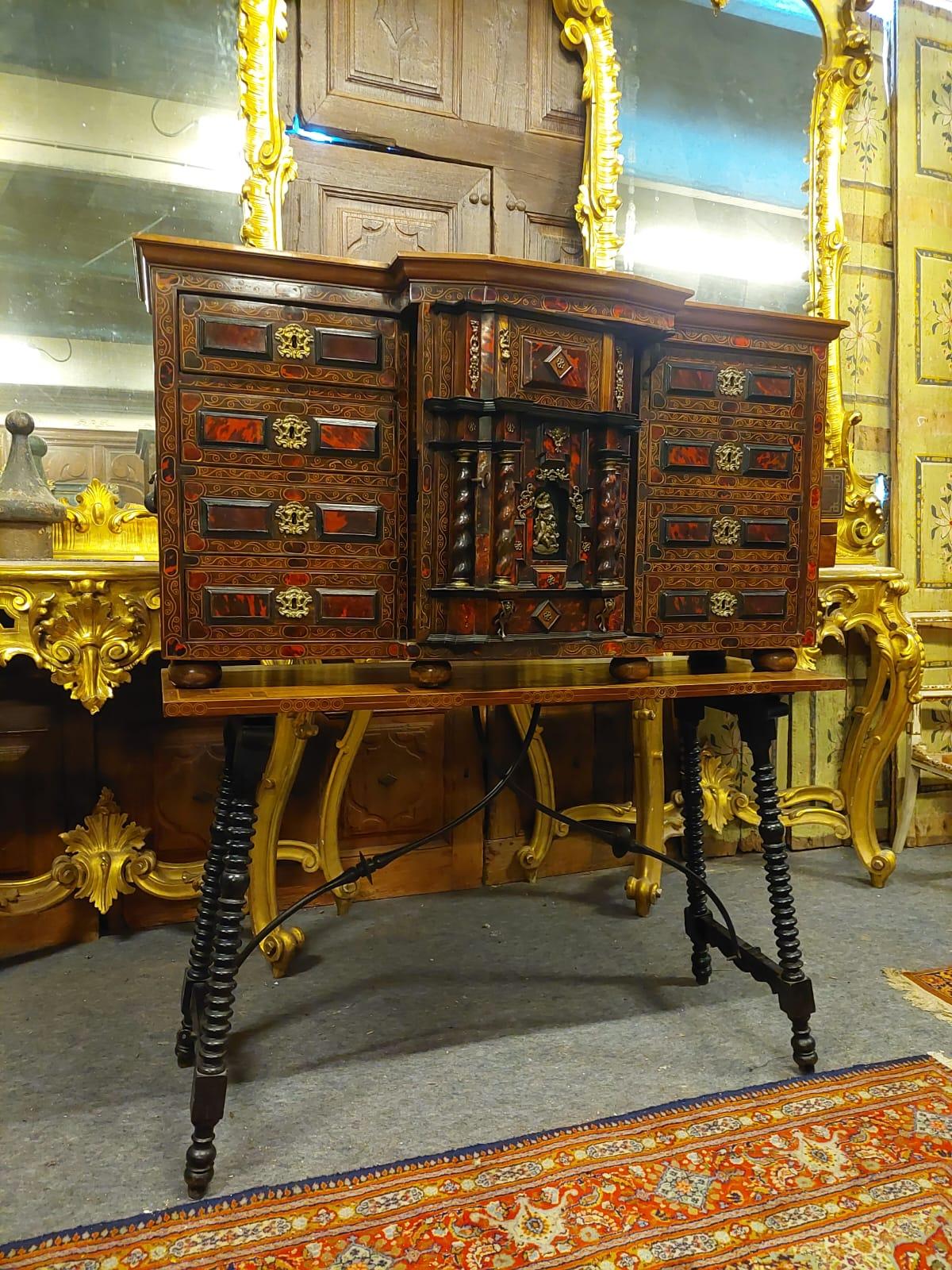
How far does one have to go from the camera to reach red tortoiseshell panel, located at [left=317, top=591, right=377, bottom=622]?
5.34ft

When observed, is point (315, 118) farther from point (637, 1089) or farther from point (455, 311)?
point (637, 1089)

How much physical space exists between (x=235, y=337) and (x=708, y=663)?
4.33ft

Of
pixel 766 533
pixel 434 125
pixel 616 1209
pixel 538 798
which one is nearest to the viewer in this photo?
pixel 616 1209

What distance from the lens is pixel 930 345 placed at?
3.20 m

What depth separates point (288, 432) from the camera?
5.17 feet

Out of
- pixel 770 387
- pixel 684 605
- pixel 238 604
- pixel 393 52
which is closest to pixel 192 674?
pixel 238 604

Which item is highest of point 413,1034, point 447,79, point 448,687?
point 447,79

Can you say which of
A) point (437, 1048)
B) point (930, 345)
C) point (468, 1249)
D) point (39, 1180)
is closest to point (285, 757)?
point (437, 1048)

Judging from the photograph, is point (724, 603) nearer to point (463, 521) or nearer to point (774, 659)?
point (774, 659)

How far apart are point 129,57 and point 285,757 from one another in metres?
1.93

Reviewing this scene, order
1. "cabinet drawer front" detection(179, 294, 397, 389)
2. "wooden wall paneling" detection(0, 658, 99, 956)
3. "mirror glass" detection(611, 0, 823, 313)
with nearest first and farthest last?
1. "cabinet drawer front" detection(179, 294, 397, 389)
2. "wooden wall paneling" detection(0, 658, 99, 956)
3. "mirror glass" detection(611, 0, 823, 313)

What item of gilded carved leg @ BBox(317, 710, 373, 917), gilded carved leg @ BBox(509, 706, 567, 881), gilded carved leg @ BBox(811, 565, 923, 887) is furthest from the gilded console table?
gilded carved leg @ BBox(811, 565, 923, 887)

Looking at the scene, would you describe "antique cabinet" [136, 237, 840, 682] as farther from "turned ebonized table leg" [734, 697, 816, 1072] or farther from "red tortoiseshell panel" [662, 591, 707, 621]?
"turned ebonized table leg" [734, 697, 816, 1072]

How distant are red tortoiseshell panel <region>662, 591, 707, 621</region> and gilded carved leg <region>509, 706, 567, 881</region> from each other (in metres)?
0.96
